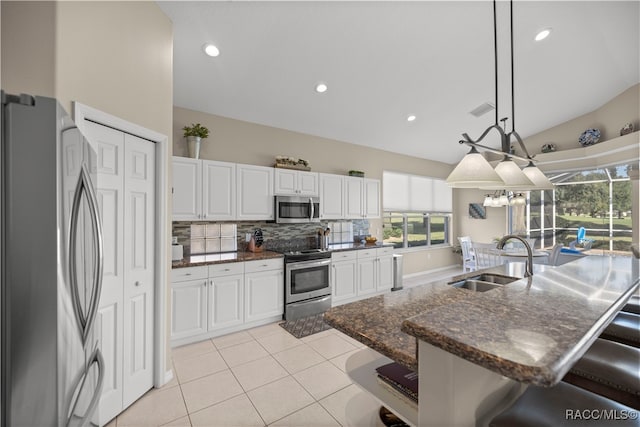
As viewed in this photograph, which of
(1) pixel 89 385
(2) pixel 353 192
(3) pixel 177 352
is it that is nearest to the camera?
(1) pixel 89 385

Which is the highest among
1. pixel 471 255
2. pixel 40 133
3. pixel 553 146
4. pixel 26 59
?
pixel 553 146

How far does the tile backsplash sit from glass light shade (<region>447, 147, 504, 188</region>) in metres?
3.23

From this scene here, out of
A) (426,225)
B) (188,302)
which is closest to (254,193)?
(188,302)

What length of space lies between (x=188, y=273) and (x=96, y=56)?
6.88 ft

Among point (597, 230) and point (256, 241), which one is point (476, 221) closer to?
point (597, 230)

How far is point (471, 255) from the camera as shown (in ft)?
19.3

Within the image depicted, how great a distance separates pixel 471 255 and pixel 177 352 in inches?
221

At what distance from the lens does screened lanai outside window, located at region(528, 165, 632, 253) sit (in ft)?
17.9

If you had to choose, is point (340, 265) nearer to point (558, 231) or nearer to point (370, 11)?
point (370, 11)

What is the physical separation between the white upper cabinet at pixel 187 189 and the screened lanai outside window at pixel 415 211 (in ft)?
12.9

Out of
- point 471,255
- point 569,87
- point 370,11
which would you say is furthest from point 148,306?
point 569,87

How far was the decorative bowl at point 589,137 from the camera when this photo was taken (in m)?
5.29

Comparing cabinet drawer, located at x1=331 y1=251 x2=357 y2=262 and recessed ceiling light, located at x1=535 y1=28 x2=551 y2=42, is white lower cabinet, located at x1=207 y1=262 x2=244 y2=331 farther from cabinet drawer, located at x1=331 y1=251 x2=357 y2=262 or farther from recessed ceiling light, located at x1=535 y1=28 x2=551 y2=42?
recessed ceiling light, located at x1=535 y1=28 x2=551 y2=42

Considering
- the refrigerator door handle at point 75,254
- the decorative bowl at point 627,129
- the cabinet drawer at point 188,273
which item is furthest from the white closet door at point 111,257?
the decorative bowl at point 627,129
